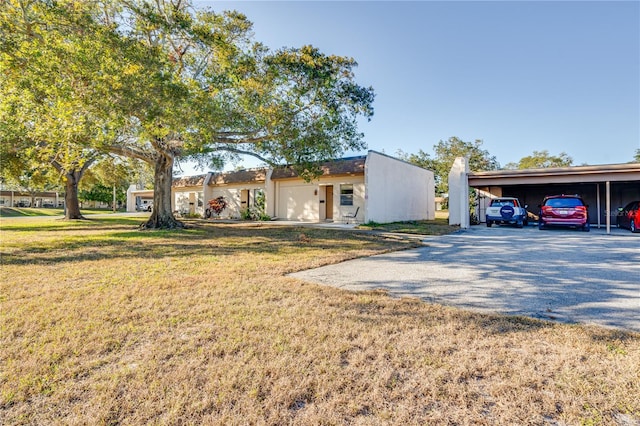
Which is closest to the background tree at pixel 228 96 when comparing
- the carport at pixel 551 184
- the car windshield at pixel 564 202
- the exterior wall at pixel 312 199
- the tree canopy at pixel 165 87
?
the tree canopy at pixel 165 87

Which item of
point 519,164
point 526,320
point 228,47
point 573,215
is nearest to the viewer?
point 526,320

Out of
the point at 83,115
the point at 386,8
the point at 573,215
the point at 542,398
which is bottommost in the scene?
the point at 542,398

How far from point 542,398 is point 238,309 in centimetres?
290

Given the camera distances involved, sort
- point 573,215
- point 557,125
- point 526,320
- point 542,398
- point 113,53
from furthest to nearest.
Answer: point 557,125 → point 573,215 → point 113,53 → point 526,320 → point 542,398

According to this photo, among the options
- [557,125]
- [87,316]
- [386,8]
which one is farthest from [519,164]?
[87,316]

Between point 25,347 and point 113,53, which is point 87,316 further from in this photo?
point 113,53

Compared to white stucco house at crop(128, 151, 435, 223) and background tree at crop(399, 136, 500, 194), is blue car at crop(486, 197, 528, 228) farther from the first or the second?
background tree at crop(399, 136, 500, 194)

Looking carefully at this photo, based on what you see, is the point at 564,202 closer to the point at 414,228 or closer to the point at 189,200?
the point at 414,228

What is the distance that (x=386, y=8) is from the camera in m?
11.0

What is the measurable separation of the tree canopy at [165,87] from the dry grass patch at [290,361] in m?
5.76

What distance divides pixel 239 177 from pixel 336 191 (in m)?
8.05

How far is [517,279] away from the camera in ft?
17.4

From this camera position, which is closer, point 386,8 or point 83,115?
point 83,115

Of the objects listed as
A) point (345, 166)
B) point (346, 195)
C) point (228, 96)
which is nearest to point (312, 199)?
point (346, 195)
